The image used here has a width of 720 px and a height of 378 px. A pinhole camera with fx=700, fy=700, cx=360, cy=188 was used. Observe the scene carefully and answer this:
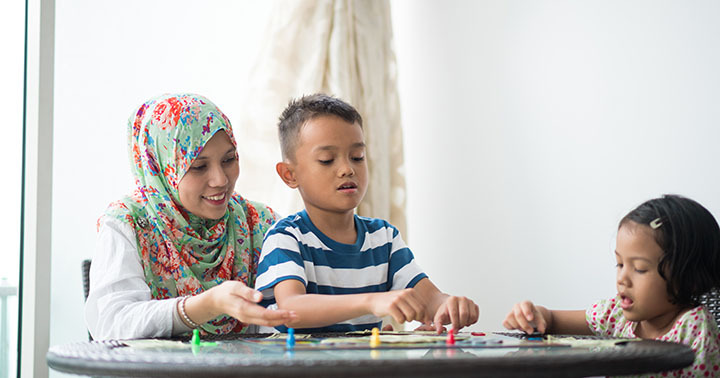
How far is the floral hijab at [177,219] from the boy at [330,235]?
0.19m

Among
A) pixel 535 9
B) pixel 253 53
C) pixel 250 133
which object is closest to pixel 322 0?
pixel 253 53

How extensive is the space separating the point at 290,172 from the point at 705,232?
0.90 meters

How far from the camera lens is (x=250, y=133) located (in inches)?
105

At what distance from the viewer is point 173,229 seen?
1.63 meters

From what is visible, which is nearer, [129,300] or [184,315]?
[184,315]

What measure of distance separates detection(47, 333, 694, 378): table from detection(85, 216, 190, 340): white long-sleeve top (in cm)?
30

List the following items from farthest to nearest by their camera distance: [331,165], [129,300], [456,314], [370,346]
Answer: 1. [331,165]
2. [129,300]
3. [456,314]
4. [370,346]

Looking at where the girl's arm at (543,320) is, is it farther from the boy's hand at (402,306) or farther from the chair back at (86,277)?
the chair back at (86,277)

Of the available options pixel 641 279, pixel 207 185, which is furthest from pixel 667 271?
pixel 207 185

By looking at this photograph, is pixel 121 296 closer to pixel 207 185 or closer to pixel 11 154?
pixel 207 185

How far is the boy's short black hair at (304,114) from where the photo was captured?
64.0 inches

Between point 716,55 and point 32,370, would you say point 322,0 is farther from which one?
point 32,370

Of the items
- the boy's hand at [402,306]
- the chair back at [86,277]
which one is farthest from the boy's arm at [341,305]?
the chair back at [86,277]

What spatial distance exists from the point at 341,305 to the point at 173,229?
1.90 feet
